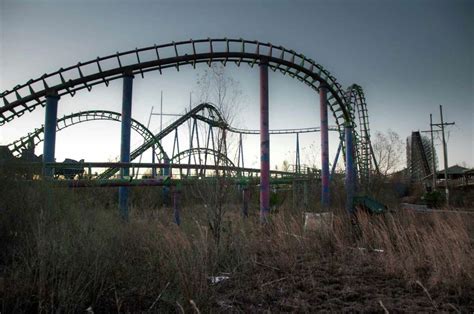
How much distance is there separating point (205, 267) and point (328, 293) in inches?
60.9

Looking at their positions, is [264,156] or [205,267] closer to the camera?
[205,267]

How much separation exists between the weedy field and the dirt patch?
0.01 meters

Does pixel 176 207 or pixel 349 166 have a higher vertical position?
pixel 349 166

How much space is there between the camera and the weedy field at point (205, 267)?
348 cm

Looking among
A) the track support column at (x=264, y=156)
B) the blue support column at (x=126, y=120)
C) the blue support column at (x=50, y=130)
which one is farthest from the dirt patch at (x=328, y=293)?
the blue support column at (x=50, y=130)

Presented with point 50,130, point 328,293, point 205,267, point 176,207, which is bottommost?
point 328,293

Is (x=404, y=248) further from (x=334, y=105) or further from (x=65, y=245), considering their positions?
(x=334, y=105)

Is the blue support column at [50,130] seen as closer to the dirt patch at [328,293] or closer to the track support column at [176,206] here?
the track support column at [176,206]

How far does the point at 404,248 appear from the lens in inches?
216

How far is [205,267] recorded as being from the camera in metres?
4.00

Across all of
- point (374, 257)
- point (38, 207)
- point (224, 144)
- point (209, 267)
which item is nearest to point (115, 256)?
point (209, 267)

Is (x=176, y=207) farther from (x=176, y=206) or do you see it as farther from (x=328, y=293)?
(x=328, y=293)

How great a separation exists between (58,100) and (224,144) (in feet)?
30.7

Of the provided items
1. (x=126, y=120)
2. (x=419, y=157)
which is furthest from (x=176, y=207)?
(x=419, y=157)
